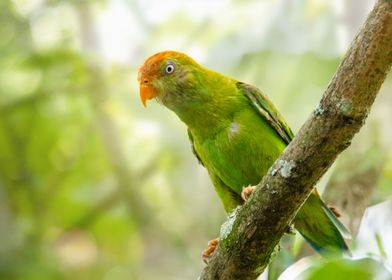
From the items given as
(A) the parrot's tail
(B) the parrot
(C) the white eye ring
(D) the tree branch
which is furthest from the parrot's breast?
(D) the tree branch

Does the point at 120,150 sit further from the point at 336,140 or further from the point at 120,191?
the point at 336,140

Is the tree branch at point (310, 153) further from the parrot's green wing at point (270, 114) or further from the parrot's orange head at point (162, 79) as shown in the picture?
the parrot's orange head at point (162, 79)

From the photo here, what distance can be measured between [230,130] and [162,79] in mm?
336

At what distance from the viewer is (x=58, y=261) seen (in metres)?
4.36

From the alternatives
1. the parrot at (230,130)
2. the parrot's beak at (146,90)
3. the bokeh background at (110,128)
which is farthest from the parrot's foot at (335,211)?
the bokeh background at (110,128)

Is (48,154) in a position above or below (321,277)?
above

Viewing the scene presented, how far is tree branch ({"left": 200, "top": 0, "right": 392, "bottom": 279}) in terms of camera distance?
4.91 feet

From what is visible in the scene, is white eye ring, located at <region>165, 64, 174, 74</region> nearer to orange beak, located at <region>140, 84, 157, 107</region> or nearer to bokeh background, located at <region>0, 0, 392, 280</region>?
orange beak, located at <region>140, 84, 157, 107</region>

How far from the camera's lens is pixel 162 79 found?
2656mm

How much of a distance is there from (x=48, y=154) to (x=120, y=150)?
20.4 inches

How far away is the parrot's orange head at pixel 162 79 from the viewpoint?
264 cm

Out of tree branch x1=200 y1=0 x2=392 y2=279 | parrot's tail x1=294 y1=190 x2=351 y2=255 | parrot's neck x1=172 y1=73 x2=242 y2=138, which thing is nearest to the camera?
tree branch x1=200 y1=0 x2=392 y2=279

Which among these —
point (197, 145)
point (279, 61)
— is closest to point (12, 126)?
point (279, 61)

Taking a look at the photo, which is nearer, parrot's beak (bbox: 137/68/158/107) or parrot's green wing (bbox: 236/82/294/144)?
parrot's green wing (bbox: 236/82/294/144)
